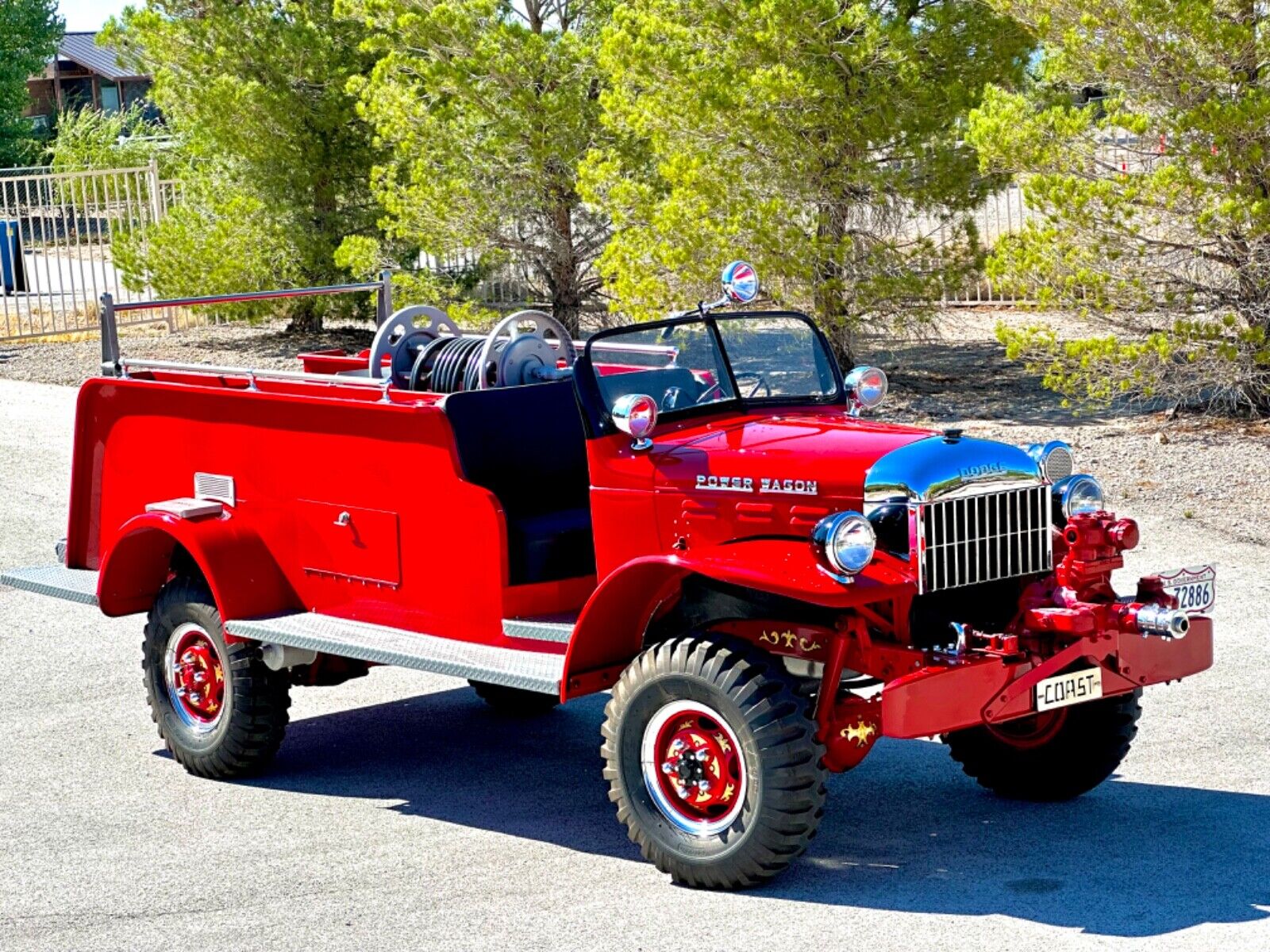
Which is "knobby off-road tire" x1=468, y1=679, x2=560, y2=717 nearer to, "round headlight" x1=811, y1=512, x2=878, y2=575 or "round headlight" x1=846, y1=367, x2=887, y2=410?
"round headlight" x1=846, y1=367, x2=887, y2=410

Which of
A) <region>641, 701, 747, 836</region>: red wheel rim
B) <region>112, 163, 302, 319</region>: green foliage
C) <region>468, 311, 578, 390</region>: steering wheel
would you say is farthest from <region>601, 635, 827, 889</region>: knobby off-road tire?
<region>112, 163, 302, 319</region>: green foliage

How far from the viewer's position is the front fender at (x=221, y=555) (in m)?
7.19

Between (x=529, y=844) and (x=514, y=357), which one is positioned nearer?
(x=529, y=844)

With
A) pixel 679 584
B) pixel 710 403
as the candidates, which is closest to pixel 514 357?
pixel 710 403

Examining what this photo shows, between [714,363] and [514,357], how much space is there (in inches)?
36.3

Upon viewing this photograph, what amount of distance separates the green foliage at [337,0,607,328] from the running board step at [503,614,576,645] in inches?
425

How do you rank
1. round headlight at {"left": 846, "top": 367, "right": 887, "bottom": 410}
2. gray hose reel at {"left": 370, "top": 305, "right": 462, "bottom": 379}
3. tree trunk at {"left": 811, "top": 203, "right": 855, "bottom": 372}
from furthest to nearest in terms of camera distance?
tree trunk at {"left": 811, "top": 203, "right": 855, "bottom": 372}, gray hose reel at {"left": 370, "top": 305, "right": 462, "bottom": 379}, round headlight at {"left": 846, "top": 367, "right": 887, "bottom": 410}

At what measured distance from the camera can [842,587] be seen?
5.50m

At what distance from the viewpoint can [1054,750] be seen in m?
6.59

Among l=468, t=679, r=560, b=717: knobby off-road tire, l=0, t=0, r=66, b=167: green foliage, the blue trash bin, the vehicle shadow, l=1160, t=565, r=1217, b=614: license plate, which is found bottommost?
the vehicle shadow

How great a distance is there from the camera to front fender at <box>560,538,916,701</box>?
5.54 meters

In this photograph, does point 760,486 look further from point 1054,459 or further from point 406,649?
point 406,649

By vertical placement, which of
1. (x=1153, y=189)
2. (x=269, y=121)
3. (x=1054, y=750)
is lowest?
(x=1054, y=750)

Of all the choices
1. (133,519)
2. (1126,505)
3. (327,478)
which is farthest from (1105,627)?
(1126,505)
